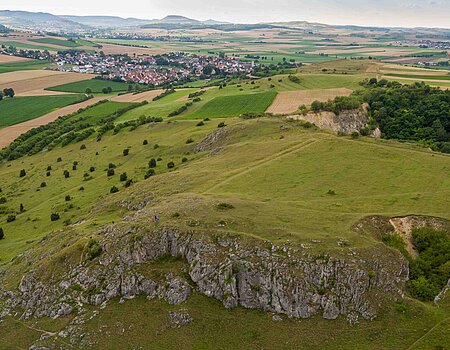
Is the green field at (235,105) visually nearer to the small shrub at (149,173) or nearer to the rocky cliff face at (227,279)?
the small shrub at (149,173)

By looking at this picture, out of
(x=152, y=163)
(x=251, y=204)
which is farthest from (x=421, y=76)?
(x=251, y=204)

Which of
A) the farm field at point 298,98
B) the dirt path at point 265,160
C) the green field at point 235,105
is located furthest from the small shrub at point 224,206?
the green field at point 235,105

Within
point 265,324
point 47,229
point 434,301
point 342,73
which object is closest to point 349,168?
point 434,301

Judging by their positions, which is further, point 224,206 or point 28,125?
point 28,125

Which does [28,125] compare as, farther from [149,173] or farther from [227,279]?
[227,279]

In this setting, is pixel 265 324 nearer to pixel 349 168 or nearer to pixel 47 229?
pixel 349 168
